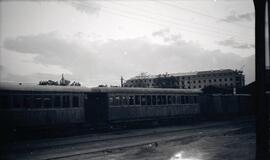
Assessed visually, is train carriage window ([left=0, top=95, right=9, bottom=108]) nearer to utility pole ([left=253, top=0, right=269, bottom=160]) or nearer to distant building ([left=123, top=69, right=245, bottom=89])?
utility pole ([left=253, top=0, right=269, bottom=160])

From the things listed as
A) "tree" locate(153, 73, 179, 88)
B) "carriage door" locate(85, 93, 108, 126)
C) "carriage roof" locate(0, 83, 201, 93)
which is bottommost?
"carriage door" locate(85, 93, 108, 126)

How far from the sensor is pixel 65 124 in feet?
62.1

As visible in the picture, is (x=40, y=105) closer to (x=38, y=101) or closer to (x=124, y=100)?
(x=38, y=101)

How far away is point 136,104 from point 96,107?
10.8ft

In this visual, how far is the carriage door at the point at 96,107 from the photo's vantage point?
68.8 feet

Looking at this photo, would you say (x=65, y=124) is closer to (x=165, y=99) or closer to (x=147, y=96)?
(x=147, y=96)

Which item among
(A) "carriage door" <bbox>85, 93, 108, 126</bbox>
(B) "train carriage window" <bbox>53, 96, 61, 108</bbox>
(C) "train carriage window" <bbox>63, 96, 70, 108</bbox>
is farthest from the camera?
(A) "carriage door" <bbox>85, 93, 108, 126</bbox>

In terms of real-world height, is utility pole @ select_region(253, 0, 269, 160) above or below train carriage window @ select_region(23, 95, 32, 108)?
above

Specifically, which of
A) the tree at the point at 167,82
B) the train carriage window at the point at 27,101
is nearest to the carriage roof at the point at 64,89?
the train carriage window at the point at 27,101

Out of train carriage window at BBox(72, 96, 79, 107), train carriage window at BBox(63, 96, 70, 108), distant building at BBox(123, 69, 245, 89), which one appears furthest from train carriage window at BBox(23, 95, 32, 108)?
distant building at BBox(123, 69, 245, 89)

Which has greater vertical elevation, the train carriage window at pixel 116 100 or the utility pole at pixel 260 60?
the utility pole at pixel 260 60

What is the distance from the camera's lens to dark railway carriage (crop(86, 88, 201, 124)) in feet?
69.1

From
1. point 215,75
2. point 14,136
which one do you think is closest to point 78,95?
point 14,136

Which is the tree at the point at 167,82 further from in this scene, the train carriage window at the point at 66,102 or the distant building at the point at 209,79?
the train carriage window at the point at 66,102
